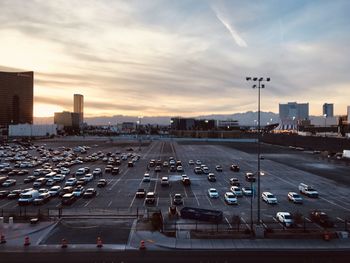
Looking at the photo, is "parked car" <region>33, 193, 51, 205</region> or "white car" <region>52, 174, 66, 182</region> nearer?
"parked car" <region>33, 193, 51, 205</region>

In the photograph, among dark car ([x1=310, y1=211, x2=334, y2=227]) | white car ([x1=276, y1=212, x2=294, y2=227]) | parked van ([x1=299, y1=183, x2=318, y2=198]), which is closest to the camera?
white car ([x1=276, y1=212, x2=294, y2=227])

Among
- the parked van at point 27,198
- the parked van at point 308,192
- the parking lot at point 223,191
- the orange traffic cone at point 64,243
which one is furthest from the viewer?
the parked van at point 308,192

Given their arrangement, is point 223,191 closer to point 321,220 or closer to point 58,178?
point 321,220

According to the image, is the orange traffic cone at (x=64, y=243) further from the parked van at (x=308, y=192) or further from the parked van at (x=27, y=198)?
the parked van at (x=308, y=192)

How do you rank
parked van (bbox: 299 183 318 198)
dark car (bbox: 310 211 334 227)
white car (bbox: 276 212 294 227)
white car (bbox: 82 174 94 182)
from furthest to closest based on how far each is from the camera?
white car (bbox: 82 174 94 182)
parked van (bbox: 299 183 318 198)
dark car (bbox: 310 211 334 227)
white car (bbox: 276 212 294 227)

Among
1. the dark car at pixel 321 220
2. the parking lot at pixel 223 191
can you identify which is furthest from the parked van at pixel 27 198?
the dark car at pixel 321 220

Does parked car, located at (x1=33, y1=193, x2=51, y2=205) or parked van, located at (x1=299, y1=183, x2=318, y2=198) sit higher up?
parked van, located at (x1=299, y1=183, x2=318, y2=198)

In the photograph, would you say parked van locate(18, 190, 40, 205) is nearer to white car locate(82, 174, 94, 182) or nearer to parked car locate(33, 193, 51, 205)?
parked car locate(33, 193, 51, 205)

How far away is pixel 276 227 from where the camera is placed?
105 ft

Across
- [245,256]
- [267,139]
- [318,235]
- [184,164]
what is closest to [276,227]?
[318,235]

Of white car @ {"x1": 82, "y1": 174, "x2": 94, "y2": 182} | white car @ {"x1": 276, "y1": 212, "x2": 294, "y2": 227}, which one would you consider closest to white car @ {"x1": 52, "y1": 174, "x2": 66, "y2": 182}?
white car @ {"x1": 82, "y1": 174, "x2": 94, "y2": 182}

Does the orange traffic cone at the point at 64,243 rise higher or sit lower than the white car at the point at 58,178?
lower

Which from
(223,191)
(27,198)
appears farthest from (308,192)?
(27,198)

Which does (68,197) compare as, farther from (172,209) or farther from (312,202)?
(312,202)
